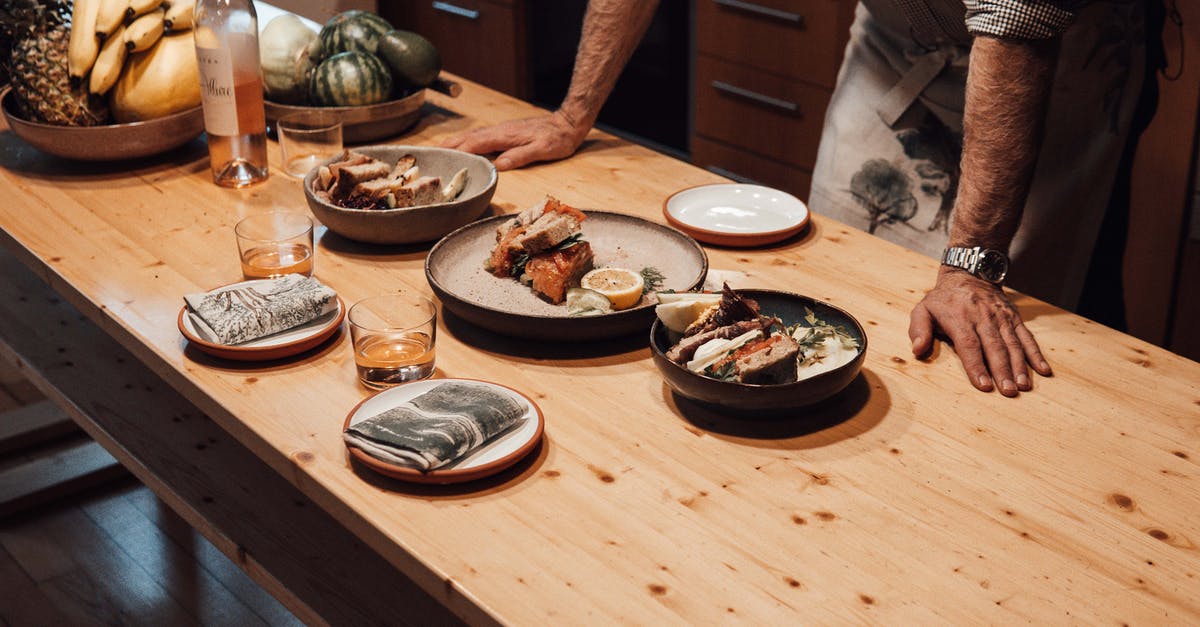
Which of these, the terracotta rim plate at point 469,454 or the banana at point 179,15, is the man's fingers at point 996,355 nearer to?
the terracotta rim plate at point 469,454

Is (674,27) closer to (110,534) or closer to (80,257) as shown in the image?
(110,534)

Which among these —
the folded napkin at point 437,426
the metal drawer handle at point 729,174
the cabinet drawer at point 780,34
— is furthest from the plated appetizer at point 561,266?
the metal drawer handle at point 729,174

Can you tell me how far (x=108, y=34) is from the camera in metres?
1.85

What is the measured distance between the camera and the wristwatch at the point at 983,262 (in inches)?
58.6

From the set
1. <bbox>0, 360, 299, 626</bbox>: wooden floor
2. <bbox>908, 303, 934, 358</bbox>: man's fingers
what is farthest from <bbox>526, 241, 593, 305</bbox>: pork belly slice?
<bbox>0, 360, 299, 626</bbox>: wooden floor

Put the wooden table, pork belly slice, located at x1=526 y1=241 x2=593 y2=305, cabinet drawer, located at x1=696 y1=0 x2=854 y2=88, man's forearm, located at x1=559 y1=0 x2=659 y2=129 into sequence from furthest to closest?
cabinet drawer, located at x1=696 y1=0 x2=854 y2=88, man's forearm, located at x1=559 y1=0 x2=659 y2=129, pork belly slice, located at x1=526 y1=241 x2=593 y2=305, the wooden table

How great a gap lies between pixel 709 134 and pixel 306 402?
8.79ft

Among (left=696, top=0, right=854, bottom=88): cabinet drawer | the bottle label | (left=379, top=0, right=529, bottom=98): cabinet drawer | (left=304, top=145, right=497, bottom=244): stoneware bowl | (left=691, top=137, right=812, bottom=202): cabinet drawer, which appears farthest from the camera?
(left=379, top=0, right=529, bottom=98): cabinet drawer

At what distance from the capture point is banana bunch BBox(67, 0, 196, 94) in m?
A: 1.83

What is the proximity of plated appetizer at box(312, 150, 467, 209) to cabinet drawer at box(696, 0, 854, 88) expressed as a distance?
1.86m

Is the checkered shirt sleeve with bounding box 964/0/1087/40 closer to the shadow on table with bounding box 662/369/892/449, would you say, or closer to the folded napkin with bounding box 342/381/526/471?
the shadow on table with bounding box 662/369/892/449

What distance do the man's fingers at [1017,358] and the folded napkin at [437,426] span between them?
574 mm

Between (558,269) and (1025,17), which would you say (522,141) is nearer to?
(558,269)

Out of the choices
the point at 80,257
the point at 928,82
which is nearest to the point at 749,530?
the point at 80,257
